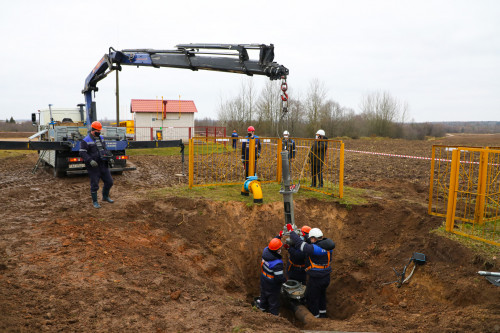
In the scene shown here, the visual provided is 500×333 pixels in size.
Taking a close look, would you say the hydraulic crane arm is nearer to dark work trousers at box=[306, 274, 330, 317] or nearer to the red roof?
dark work trousers at box=[306, 274, 330, 317]

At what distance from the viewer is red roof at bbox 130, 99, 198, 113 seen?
1169 inches

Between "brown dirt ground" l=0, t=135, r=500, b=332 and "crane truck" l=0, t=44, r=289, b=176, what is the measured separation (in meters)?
1.36

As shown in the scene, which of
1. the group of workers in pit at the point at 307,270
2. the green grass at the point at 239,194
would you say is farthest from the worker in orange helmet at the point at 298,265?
the green grass at the point at 239,194

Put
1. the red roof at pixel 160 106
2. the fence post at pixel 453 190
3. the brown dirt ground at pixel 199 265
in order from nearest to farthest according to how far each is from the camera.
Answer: the brown dirt ground at pixel 199 265, the fence post at pixel 453 190, the red roof at pixel 160 106

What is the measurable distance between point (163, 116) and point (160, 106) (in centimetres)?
110

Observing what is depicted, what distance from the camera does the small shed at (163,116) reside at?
29.3m

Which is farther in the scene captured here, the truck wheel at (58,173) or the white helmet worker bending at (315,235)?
the truck wheel at (58,173)

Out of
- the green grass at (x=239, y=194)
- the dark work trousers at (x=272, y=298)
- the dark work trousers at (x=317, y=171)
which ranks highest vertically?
the dark work trousers at (x=317, y=171)

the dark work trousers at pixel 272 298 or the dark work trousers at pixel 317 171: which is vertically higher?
the dark work trousers at pixel 317 171

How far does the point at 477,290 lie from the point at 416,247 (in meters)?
1.73

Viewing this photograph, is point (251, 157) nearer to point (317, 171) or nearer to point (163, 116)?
point (317, 171)

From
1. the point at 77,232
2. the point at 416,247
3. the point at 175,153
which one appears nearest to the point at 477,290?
the point at 416,247

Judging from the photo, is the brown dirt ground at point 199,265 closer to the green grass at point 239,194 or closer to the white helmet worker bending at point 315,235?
the green grass at point 239,194

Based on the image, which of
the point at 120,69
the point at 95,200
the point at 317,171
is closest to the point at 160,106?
the point at 120,69
